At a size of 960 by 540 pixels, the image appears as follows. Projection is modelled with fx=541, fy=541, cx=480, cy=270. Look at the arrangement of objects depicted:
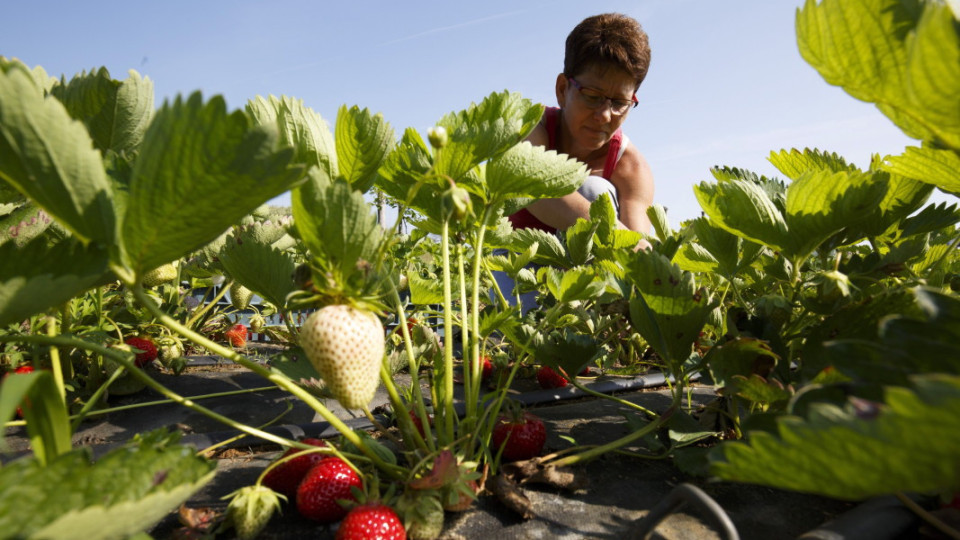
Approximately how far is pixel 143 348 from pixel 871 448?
4.14ft

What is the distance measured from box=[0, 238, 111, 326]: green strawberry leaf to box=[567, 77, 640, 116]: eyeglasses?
1.73 metres

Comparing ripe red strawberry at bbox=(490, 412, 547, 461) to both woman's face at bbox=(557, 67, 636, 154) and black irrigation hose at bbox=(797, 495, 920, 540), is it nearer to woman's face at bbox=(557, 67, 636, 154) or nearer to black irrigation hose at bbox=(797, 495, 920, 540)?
black irrigation hose at bbox=(797, 495, 920, 540)

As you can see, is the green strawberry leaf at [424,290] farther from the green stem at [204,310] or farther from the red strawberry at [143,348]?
the green stem at [204,310]

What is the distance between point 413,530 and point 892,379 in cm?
41

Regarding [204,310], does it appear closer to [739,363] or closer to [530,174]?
[530,174]

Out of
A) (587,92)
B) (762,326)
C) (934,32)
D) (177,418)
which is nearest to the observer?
(934,32)

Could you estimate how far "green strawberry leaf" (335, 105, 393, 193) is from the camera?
0.57 m

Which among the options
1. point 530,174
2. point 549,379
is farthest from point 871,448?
point 549,379

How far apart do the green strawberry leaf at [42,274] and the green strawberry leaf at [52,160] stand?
0.06 ft

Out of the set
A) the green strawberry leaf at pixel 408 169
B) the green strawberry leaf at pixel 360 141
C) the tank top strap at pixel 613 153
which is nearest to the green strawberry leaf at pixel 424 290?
the green strawberry leaf at pixel 408 169

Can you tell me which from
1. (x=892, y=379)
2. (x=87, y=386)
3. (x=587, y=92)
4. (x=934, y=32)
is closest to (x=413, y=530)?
(x=892, y=379)

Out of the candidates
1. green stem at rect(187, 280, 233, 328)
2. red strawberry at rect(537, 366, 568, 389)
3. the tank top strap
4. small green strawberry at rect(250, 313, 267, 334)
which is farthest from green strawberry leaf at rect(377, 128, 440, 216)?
the tank top strap

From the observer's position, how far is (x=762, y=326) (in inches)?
24.8

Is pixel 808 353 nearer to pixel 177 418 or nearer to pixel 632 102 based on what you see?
pixel 177 418
